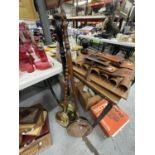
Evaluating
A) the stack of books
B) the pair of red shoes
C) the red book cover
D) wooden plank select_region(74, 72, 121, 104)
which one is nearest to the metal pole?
the pair of red shoes

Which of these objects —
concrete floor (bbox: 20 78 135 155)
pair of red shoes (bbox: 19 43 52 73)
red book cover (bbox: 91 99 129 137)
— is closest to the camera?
pair of red shoes (bbox: 19 43 52 73)

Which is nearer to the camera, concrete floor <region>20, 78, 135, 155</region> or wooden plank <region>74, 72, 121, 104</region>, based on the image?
wooden plank <region>74, 72, 121, 104</region>

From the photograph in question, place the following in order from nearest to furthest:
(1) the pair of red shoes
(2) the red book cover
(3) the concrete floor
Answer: (1) the pair of red shoes → (3) the concrete floor → (2) the red book cover

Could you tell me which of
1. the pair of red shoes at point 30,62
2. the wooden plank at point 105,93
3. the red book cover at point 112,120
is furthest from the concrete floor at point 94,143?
the pair of red shoes at point 30,62

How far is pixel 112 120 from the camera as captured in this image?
1.34 metres

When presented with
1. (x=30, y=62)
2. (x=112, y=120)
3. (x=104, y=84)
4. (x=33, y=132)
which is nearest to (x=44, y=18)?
(x=30, y=62)

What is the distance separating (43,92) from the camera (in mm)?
Answer: 1966

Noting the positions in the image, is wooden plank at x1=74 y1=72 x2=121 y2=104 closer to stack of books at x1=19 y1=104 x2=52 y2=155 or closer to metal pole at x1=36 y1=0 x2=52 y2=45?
stack of books at x1=19 y1=104 x2=52 y2=155

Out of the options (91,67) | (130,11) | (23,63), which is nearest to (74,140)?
(91,67)

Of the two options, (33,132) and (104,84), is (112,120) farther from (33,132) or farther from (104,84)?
(33,132)

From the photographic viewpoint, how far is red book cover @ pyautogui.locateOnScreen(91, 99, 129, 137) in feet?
4.15

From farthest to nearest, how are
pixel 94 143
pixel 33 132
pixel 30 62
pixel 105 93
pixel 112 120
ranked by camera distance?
pixel 112 120, pixel 94 143, pixel 33 132, pixel 105 93, pixel 30 62
